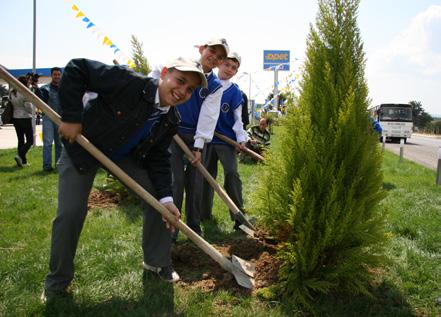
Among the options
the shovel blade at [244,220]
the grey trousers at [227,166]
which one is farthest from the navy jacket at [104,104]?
the grey trousers at [227,166]

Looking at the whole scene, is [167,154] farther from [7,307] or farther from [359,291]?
[359,291]

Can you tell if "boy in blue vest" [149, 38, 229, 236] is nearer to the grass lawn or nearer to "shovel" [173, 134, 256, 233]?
"shovel" [173, 134, 256, 233]

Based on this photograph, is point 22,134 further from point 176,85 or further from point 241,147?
point 176,85

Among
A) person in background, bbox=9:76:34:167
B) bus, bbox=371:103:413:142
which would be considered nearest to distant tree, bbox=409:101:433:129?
bus, bbox=371:103:413:142

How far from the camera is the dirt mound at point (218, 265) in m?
3.35

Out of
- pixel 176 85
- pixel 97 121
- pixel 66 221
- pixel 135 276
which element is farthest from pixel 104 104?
pixel 135 276

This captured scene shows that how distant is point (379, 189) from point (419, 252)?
144 cm

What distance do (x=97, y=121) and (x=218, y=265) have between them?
5.93ft

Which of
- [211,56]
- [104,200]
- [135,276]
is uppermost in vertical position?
[211,56]

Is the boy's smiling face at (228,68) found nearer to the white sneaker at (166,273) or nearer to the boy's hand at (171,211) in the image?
the boy's hand at (171,211)

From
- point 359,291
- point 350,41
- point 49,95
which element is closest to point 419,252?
point 359,291

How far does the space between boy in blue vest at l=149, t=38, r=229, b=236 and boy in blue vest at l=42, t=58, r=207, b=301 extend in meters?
1.20

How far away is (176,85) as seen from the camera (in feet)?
9.59

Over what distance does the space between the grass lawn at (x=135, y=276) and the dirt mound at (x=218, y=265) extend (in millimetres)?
96
